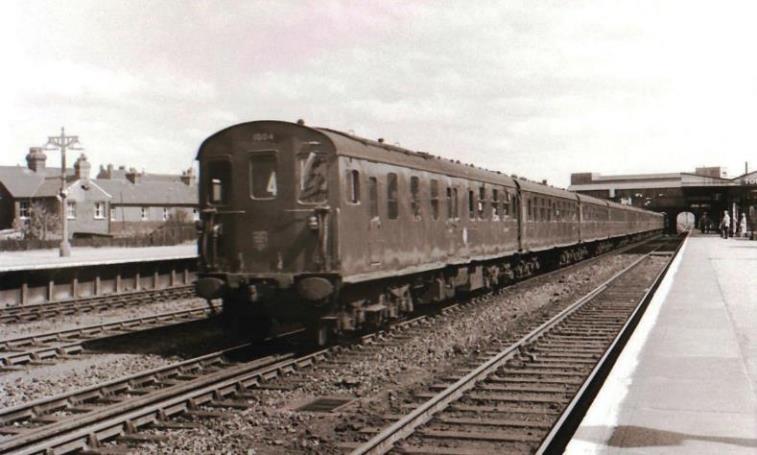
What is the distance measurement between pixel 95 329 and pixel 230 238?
4.52 m

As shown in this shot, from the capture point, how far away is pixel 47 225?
56.9 m

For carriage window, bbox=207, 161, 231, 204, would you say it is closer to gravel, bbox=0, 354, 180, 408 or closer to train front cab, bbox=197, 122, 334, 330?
train front cab, bbox=197, 122, 334, 330

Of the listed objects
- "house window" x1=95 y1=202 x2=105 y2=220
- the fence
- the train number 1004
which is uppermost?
"house window" x1=95 y1=202 x2=105 y2=220

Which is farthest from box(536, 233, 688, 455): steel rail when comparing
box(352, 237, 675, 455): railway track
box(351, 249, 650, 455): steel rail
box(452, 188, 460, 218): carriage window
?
box(452, 188, 460, 218): carriage window

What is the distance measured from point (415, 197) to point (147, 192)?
5997 cm

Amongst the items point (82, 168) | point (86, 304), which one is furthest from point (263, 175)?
point (82, 168)

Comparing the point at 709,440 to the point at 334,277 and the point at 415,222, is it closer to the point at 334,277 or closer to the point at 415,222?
the point at 334,277

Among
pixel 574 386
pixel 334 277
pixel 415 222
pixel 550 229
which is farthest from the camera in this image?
pixel 550 229

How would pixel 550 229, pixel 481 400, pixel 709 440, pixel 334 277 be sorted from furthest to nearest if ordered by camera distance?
pixel 550 229 → pixel 334 277 → pixel 481 400 → pixel 709 440

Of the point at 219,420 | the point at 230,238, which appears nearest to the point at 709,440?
the point at 219,420

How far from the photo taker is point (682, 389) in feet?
24.5

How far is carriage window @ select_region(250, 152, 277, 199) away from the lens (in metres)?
11.1

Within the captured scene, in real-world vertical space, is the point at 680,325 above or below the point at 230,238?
below

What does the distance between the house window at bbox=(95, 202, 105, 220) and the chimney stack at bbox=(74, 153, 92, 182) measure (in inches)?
91.6
